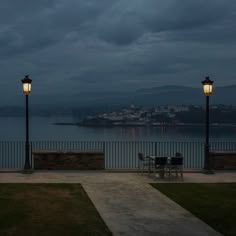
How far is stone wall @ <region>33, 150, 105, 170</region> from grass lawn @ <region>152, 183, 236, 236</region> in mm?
3259

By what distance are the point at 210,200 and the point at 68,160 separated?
20.2 feet

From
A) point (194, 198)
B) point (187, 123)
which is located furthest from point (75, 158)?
point (187, 123)

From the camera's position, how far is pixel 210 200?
9.55 meters

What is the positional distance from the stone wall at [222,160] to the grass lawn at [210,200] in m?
2.80

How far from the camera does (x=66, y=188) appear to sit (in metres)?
10.8

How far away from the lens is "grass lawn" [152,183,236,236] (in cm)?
758

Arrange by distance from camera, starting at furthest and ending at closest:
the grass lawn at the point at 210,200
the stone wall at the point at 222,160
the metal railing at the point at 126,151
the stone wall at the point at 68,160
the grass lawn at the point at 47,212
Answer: the metal railing at the point at 126,151 < the stone wall at the point at 222,160 < the stone wall at the point at 68,160 < the grass lawn at the point at 210,200 < the grass lawn at the point at 47,212

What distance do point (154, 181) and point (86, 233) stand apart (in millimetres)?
5776

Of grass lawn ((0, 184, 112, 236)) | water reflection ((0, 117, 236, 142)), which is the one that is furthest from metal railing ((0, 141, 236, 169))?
water reflection ((0, 117, 236, 142))

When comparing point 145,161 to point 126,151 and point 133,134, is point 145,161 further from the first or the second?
point 133,134

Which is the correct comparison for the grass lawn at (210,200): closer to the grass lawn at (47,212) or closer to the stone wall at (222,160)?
the grass lawn at (47,212)

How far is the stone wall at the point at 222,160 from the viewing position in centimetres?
1453

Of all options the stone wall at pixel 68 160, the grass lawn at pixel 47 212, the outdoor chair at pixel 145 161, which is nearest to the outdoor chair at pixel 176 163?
the outdoor chair at pixel 145 161

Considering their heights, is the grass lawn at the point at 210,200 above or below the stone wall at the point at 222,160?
below
